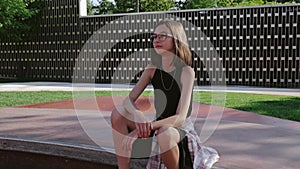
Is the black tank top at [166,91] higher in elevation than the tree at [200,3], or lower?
lower

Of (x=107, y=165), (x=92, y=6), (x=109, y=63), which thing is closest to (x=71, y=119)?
(x=107, y=165)

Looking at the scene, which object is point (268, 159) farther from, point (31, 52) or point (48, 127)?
point (31, 52)

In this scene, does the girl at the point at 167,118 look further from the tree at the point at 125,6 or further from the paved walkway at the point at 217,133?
the tree at the point at 125,6

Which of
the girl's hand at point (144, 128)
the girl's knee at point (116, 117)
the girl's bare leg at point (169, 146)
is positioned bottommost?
the girl's bare leg at point (169, 146)

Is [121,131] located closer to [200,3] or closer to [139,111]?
[139,111]

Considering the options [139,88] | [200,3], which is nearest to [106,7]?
[200,3]

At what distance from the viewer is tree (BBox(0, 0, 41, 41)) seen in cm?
1194

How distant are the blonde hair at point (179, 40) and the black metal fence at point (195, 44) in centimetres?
623

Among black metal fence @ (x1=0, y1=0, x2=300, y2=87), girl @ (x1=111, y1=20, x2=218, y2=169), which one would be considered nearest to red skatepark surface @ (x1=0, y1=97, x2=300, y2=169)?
girl @ (x1=111, y1=20, x2=218, y2=169)

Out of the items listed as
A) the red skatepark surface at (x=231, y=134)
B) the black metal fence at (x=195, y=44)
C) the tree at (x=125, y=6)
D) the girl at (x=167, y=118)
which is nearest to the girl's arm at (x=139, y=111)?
the girl at (x=167, y=118)

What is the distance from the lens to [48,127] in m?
3.70

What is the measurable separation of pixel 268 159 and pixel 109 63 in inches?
368

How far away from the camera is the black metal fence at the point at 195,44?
966 centimetres

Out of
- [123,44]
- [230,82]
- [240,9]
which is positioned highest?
[240,9]
